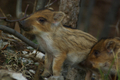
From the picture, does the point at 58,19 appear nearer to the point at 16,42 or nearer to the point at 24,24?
the point at 24,24

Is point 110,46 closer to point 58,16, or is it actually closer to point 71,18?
point 71,18

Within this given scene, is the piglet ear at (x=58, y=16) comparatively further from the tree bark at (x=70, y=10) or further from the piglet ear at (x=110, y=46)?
the piglet ear at (x=110, y=46)

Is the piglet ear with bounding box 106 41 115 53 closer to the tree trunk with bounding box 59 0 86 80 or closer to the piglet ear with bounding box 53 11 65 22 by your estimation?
the tree trunk with bounding box 59 0 86 80

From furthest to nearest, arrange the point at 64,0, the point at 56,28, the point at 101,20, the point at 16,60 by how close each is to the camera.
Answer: the point at 101,20, the point at 64,0, the point at 16,60, the point at 56,28

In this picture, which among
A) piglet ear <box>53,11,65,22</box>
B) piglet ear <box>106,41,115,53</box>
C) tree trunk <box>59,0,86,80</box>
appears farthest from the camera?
tree trunk <box>59,0,86,80</box>

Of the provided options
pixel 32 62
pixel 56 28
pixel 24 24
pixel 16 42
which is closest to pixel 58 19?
pixel 56 28

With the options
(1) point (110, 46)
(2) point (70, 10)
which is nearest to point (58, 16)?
(2) point (70, 10)

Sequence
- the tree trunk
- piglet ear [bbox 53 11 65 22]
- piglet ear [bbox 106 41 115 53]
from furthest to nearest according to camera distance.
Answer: the tree trunk < piglet ear [bbox 106 41 115 53] < piglet ear [bbox 53 11 65 22]

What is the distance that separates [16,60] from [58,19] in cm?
128

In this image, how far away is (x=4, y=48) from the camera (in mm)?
5609

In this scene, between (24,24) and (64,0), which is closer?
(24,24)

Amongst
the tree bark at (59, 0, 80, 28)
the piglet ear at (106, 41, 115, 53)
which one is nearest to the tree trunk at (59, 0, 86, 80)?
the tree bark at (59, 0, 80, 28)

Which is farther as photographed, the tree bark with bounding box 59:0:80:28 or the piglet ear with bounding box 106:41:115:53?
the tree bark with bounding box 59:0:80:28

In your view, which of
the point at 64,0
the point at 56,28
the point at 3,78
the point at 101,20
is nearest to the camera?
the point at 3,78
